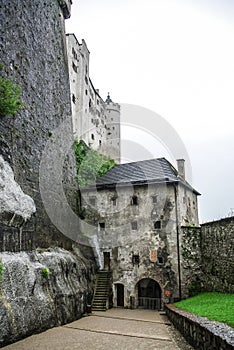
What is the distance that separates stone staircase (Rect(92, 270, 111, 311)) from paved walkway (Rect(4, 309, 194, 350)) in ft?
12.8

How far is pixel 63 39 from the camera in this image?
21.0 m

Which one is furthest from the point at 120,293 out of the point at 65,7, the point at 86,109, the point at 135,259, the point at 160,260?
the point at 86,109

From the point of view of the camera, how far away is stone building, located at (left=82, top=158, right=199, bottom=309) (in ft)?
65.0

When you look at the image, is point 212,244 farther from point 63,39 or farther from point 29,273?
point 63,39

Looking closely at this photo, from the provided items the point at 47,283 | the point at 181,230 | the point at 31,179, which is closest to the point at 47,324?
the point at 47,283

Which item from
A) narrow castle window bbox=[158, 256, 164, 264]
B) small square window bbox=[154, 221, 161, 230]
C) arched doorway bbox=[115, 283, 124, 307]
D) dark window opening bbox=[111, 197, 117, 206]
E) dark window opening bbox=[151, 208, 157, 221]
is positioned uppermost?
dark window opening bbox=[111, 197, 117, 206]

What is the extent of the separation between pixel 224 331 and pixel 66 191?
1352cm

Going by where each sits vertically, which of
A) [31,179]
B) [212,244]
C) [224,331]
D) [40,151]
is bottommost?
[224,331]

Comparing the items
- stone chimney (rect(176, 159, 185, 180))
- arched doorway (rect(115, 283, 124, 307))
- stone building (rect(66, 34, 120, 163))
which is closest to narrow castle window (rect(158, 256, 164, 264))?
arched doorway (rect(115, 283, 124, 307))

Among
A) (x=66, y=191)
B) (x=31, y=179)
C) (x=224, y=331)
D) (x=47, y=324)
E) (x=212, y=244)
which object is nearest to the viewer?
(x=224, y=331)

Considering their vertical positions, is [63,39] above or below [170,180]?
above

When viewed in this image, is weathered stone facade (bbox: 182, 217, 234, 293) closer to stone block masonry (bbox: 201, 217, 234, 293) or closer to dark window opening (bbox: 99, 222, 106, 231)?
stone block masonry (bbox: 201, 217, 234, 293)

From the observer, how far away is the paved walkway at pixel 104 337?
909cm

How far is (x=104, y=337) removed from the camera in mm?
10422
